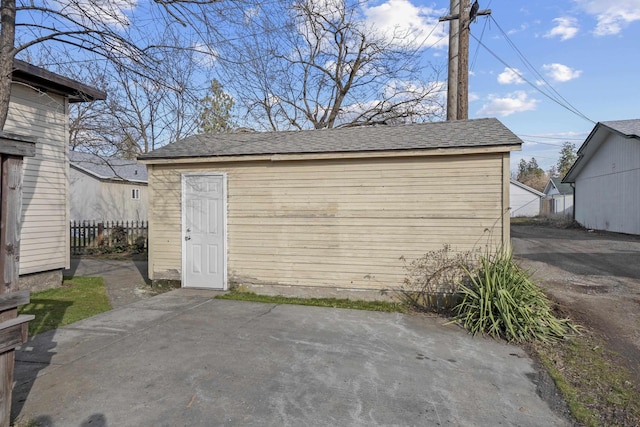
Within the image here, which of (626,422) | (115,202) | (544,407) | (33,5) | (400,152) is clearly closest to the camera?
(626,422)

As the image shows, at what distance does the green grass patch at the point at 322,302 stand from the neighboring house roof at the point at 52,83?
4.94m

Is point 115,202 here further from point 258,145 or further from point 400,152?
point 400,152

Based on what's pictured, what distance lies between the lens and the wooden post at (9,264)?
8.82 feet

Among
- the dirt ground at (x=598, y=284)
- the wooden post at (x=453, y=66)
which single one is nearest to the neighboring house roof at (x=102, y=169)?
the wooden post at (x=453, y=66)

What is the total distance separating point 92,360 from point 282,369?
6.67 ft

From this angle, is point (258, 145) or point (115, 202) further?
point (115, 202)

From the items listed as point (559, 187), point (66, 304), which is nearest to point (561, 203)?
point (559, 187)

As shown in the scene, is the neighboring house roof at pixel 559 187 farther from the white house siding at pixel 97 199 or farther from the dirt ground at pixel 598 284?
the white house siding at pixel 97 199

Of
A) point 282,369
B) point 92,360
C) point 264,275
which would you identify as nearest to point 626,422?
point 282,369

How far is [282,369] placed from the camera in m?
4.07

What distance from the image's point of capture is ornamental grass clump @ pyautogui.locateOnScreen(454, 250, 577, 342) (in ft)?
16.8

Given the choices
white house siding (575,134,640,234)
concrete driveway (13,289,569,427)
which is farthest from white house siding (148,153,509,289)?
white house siding (575,134,640,234)

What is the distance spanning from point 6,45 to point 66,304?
13.3 feet

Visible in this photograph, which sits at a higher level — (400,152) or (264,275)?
(400,152)
